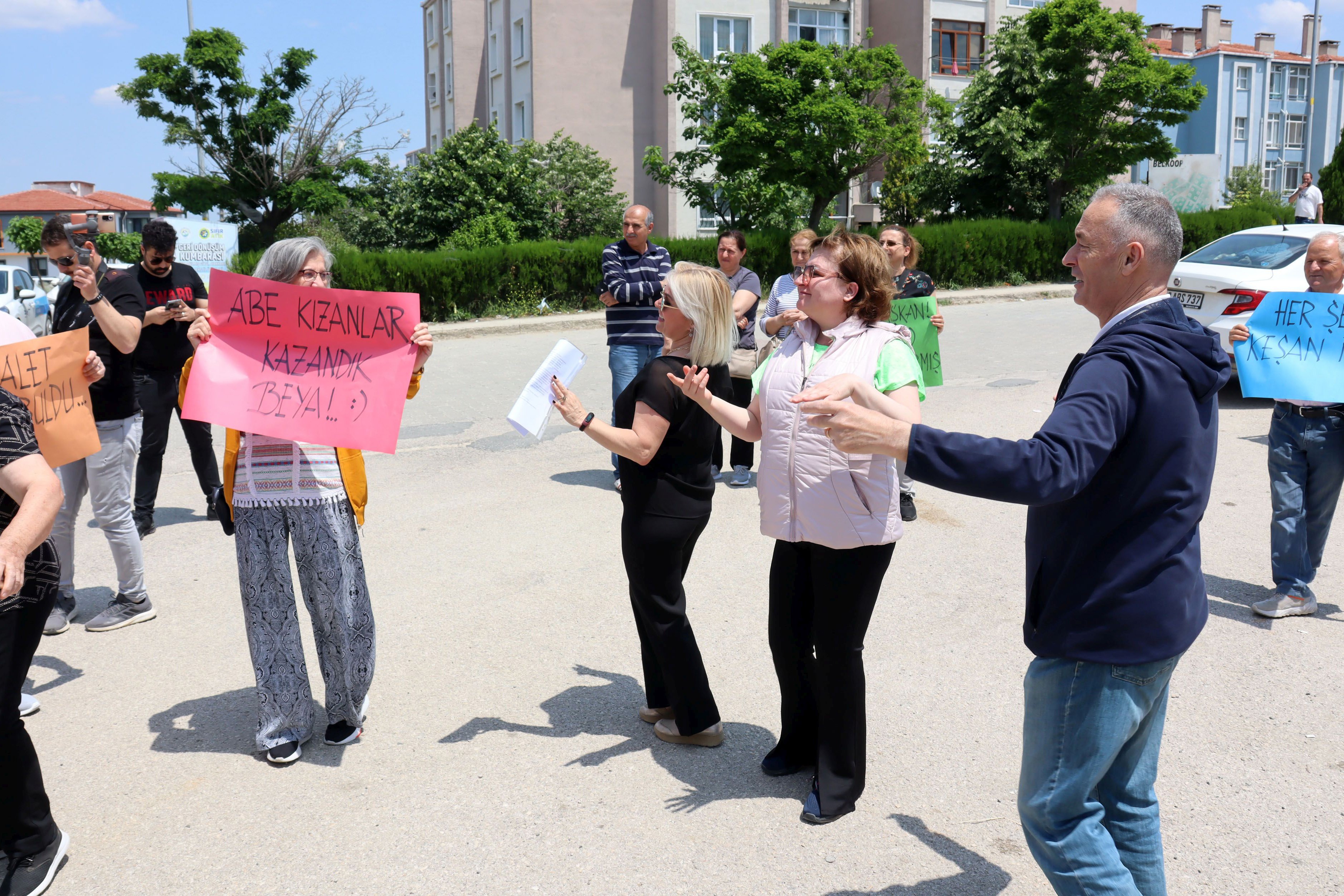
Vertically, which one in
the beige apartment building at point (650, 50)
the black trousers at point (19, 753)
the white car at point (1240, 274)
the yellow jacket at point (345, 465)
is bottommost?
the black trousers at point (19, 753)

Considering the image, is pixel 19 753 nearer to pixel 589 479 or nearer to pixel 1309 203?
pixel 589 479

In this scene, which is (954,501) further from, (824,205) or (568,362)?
(824,205)

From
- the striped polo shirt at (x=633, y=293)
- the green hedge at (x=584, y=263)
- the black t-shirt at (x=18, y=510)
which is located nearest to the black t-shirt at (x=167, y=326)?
the striped polo shirt at (x=633, y=293)

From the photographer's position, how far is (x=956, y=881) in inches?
124

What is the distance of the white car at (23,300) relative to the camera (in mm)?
18484

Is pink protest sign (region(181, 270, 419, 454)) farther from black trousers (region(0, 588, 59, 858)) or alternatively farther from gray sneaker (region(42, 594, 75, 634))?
gray sneaker (region(42, 594, 75, 634))

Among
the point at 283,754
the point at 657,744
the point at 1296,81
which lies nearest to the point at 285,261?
the point at 283,754

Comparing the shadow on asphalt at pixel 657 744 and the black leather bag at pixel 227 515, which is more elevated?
the black leather bag at pixel 227 515

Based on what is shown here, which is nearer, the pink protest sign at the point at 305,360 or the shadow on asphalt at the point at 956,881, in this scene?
the shadow on asphalt at the point at 956,881

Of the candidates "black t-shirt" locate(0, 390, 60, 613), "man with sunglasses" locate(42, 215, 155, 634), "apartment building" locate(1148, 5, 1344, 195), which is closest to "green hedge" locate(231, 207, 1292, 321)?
"man with sunglasses" locate(42, 215, 155, 634)

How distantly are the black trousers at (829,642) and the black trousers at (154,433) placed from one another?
468cm

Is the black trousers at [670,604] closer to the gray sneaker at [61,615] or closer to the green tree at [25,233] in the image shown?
the gray sneaker at [61,615]

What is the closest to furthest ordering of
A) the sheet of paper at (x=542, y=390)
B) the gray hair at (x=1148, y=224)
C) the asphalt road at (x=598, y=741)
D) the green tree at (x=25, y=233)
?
the gray hair at (x=1148, y=224), the asphalt road at (x=598, y=741), the sheet of paper at (x=542, y=390), the green tree at (x=25, y=233)

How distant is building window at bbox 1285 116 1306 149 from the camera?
7019cm
